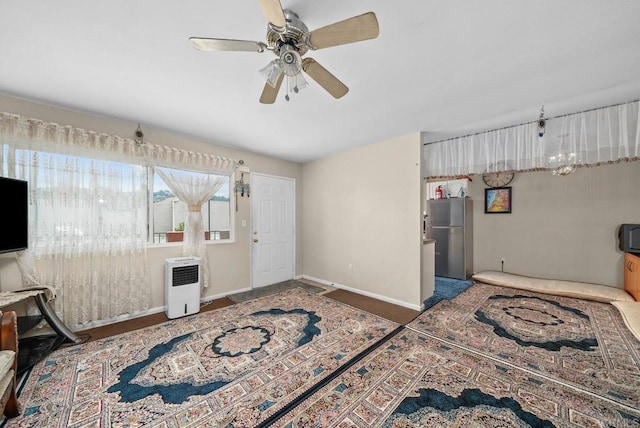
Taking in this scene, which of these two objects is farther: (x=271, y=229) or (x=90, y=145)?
(x=271, y=229)

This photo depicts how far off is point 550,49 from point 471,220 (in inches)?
152

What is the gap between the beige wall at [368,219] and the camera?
3311mm

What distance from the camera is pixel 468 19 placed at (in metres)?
1.39

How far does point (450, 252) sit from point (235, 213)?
14.1 feet

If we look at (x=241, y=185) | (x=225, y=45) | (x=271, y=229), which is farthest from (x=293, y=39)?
(x=271, y=229)

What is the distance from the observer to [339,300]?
3.55 metres

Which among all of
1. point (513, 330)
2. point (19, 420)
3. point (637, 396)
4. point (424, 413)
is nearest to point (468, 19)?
point (424, 413)

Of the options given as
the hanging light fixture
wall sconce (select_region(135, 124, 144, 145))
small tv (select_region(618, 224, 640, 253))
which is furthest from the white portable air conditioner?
small tv (select_region(618, 224, 640, 253))

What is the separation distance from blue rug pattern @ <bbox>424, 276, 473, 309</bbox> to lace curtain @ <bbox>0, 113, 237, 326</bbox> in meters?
3.93

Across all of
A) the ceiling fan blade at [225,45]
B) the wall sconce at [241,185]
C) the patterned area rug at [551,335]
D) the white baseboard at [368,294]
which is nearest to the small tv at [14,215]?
the wall sconce at [241,185]

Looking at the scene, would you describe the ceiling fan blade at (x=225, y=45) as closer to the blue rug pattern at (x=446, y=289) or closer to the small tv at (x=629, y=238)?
the blue rug pattern at (x=446, y=289)

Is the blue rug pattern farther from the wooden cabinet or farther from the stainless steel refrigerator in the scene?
the wooden cabinet

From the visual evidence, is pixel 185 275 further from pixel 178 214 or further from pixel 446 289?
pixel 446 289

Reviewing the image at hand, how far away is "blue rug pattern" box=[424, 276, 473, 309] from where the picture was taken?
3.50 meters
